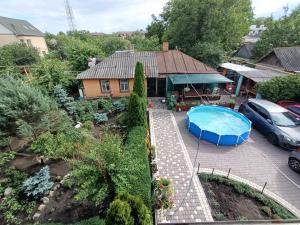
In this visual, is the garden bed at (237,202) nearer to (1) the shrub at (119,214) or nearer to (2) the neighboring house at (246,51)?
(1) the shrub at (119,214)

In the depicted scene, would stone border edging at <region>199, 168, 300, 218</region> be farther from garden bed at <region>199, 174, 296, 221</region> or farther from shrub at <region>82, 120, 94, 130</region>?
shrub at <region>82, 120, 94, 130</region>

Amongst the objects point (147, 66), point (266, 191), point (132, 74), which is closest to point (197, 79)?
point (147, 66)

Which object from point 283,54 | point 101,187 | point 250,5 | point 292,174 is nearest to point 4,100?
point 101,187

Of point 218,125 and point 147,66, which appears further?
point 147,66

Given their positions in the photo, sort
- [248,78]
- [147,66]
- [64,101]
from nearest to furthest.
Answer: [64,101]
[147,66]
[248,78]

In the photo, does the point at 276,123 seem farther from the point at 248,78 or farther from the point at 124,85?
the point at 124,85

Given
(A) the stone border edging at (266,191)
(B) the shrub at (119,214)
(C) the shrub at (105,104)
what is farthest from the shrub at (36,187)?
(C) the shrub at (105,104)
